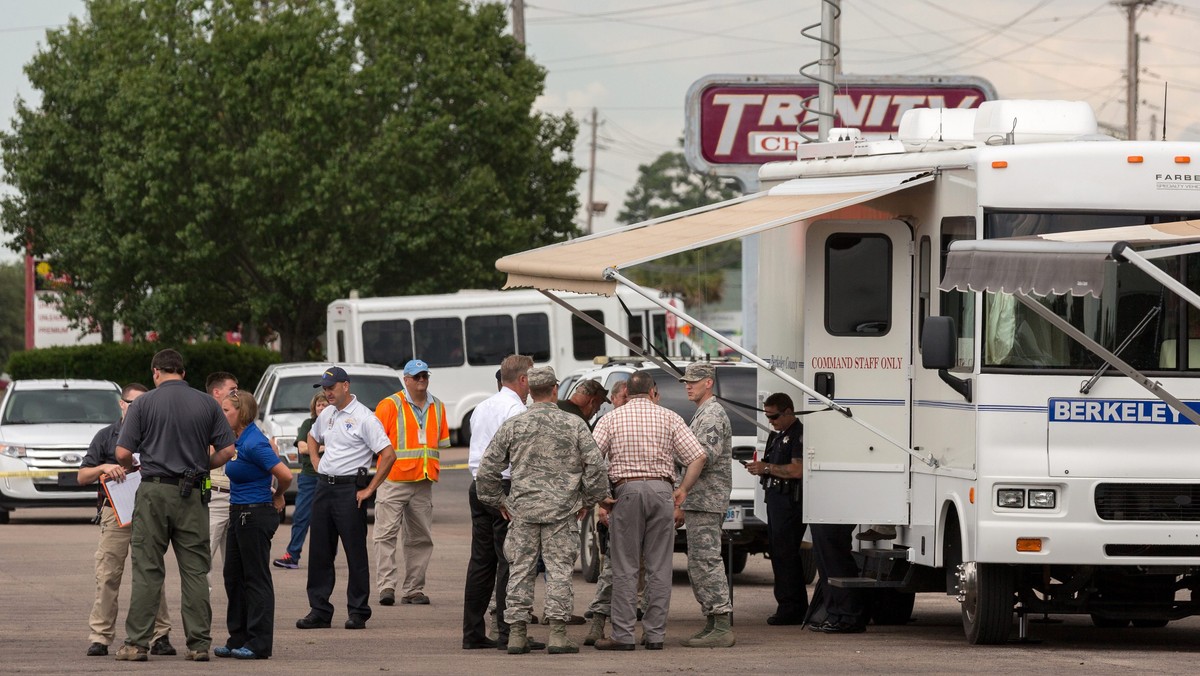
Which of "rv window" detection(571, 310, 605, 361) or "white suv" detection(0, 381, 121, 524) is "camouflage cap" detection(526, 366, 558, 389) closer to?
"white suv" detection(0, 381, 121, 524)

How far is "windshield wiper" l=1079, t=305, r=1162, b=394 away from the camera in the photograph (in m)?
11.3

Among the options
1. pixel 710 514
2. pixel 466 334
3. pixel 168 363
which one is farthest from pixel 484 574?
pixel 466 334

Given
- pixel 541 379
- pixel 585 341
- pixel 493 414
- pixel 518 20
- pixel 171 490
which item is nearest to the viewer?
pixel 171 490

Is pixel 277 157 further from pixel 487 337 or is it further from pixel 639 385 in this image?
pixel 639 385

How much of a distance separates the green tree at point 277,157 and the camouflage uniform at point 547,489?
2746 cm

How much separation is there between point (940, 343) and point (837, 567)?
2371 millimetres

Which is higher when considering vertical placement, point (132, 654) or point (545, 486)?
point (545, 486)

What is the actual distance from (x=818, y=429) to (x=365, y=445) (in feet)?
11.0

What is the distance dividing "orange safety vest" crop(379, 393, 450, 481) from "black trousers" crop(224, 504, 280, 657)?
11.9 feet

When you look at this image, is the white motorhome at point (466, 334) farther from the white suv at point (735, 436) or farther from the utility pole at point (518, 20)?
the white suv at point (735, 436)

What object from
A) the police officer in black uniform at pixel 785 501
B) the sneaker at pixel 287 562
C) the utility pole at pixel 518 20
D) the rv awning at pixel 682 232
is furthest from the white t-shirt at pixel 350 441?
the utility pole at pixel 518 20

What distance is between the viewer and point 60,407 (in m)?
23.7

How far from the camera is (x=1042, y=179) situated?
11531mm

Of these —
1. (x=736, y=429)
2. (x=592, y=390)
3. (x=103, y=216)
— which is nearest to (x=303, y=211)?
(x=103, y=216)
